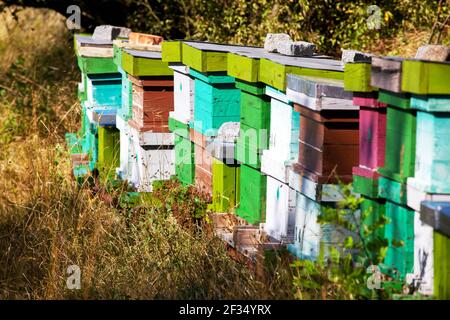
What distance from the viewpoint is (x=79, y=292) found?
4.37 m

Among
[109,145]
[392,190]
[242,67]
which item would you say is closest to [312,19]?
[109,145]

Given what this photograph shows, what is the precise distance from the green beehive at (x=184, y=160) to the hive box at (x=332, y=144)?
1.69 m

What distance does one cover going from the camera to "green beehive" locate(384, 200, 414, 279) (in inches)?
143

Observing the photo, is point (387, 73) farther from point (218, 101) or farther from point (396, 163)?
point (218, 101)

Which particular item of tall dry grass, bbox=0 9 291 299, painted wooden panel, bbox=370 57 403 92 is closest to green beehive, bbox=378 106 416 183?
painted wooden panel, bbox=370 57 403 92

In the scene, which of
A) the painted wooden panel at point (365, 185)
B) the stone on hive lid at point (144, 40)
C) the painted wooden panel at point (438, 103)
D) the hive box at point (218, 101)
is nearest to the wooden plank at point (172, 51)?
the hive box at point (218, 101)

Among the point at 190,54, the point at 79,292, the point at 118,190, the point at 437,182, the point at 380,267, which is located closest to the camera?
the point at 437,182

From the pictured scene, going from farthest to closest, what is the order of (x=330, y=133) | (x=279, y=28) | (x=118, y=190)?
(x=279, y=28) < (x=118, y=190) < (x=330, y=133)

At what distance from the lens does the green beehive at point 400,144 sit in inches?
140

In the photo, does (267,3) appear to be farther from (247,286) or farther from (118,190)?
(247,286)

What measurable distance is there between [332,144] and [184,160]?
1937mm

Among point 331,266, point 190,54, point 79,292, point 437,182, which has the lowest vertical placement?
point 79,292
